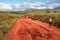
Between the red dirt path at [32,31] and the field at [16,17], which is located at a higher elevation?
the field at [16,17]

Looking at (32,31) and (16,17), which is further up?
(16,17)

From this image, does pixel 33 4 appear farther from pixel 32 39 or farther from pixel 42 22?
pixel 32 39

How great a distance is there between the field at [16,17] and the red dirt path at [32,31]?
3.2 inches

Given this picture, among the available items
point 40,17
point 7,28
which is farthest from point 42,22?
point 7,28

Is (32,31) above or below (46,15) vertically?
below

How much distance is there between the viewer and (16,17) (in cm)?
332

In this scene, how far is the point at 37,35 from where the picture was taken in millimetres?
3191

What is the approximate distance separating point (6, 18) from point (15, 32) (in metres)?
0.34

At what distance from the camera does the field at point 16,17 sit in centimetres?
326

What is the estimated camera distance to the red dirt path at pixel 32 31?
318 centimetres

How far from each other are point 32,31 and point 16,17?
0.42 m

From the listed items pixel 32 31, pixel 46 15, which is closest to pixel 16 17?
pixel 32 31

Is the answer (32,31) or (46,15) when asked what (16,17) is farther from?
(46,15)

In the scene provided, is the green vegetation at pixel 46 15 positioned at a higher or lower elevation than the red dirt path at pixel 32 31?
higher
